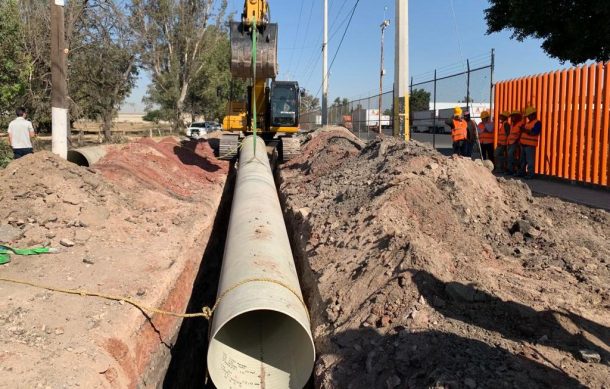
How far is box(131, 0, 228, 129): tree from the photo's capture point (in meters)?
34.2

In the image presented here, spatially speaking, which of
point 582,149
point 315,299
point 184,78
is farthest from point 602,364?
point 184,78

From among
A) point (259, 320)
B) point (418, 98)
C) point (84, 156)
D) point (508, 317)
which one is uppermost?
point (418, 98)

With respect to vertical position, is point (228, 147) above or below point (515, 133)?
below

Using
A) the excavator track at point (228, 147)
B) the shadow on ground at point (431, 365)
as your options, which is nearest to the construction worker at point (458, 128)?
the excavator track at point (228, 147)

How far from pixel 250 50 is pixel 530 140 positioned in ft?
20.5

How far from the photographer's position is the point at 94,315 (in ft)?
16.1

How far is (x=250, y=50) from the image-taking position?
9844mm

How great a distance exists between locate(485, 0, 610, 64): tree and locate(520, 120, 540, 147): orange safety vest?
2.61 m

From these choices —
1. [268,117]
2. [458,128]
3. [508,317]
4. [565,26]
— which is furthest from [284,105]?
[508,317]

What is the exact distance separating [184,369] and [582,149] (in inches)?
357

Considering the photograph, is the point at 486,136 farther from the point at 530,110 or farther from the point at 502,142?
the point at 530,110

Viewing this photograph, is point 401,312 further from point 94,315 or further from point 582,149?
point 582,149

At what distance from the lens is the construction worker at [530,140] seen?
36.9 ft

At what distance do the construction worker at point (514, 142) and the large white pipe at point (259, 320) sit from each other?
8.07 m
